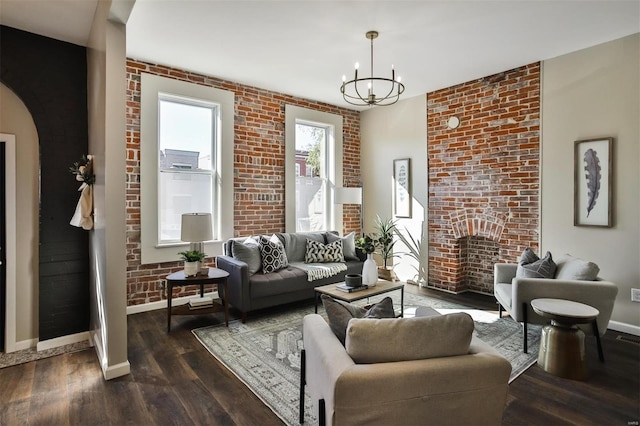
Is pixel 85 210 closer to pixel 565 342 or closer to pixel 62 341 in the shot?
pixel 62 341

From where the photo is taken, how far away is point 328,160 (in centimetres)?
607

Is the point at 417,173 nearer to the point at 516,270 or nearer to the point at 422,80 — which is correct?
the point at 422,80

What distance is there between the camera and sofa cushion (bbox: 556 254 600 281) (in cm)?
312

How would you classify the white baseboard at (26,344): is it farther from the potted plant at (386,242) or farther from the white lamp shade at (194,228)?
the potted plant at (386,242)

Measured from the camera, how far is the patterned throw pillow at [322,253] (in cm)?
475

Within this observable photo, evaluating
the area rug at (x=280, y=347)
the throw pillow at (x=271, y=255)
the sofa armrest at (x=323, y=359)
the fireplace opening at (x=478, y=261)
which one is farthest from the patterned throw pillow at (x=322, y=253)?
the sofa armrest at (x=323, y=359)

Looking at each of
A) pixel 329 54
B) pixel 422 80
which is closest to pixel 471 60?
pixel 422 80

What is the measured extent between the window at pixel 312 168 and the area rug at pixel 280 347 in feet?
5.96

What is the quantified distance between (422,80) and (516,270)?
8.79 feet

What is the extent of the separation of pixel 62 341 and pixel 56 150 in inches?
68.5

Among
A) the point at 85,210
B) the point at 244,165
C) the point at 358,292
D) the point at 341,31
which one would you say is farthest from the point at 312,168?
the point at 85,210

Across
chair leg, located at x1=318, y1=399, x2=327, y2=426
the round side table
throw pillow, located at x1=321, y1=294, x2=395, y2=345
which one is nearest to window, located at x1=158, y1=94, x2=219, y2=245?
throw pillow, located at x1=321, y1=294, x2=395, y2=345

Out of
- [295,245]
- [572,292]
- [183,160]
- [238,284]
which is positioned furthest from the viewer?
[295,245]

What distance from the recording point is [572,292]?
3018 millimetres
